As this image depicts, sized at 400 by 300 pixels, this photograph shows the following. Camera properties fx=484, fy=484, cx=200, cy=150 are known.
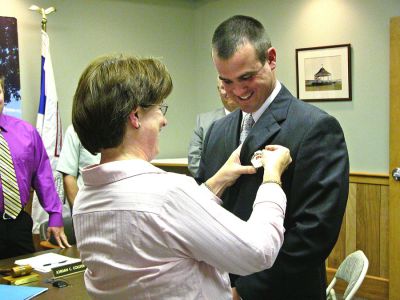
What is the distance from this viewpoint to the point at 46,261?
2195mm

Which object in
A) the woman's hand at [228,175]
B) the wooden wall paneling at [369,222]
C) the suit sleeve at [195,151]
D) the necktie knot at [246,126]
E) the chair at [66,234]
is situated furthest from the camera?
the wooden wall paneling at [369,222]

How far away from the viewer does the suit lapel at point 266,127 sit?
1433 millimetres

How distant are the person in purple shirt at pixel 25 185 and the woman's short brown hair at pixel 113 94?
1654 mm

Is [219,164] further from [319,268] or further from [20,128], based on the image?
[20,128]

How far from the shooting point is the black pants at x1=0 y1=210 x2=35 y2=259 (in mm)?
2506

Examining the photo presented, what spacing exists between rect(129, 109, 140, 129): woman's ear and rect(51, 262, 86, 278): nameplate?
113cm

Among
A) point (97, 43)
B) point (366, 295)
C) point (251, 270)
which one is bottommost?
point (366, 295)

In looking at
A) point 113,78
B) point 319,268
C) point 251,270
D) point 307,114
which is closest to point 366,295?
point 319,268

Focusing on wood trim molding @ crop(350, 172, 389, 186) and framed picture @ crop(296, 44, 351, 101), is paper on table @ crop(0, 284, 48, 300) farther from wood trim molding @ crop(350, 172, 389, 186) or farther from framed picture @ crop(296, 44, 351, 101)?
framed picture @ crop(296, 44, 351, 101)

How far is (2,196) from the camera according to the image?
2.52 metres

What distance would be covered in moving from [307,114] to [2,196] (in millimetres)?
1781

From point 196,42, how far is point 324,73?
1.64 m

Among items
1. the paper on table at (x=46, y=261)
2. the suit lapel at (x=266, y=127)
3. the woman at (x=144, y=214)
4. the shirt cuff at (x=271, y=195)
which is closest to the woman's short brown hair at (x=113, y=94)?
the woman at (x=144, y=214)

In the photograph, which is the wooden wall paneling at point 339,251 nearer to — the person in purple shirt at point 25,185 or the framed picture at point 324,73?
the framed picture at point 324,73
